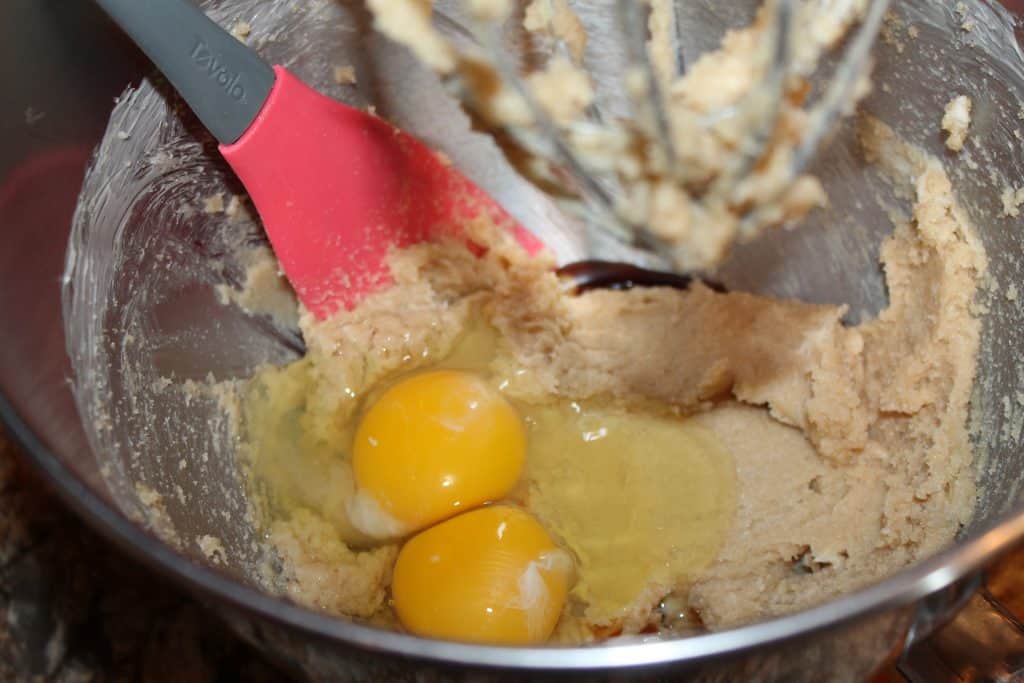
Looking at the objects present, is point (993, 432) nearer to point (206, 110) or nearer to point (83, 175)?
point (206, 110)

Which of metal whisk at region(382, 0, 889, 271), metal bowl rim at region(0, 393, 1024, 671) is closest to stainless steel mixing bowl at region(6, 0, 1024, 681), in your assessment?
metal bowl rim at region(0, 393, 1024, 671)

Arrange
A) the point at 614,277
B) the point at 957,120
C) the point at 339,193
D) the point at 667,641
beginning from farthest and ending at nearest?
the point at 614,277 → the point at 339,193 → the point at 957,120 → the point at 667,641

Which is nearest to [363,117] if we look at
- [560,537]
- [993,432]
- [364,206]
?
[364,206]

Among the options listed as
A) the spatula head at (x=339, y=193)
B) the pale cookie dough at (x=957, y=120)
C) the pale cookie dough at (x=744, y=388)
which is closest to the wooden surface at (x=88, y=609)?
the pale cookie dough at (x=744, y=388)

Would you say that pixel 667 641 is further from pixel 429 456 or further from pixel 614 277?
pixel 614 277

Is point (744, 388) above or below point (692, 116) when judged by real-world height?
below

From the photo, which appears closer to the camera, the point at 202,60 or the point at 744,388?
the point at 202,60

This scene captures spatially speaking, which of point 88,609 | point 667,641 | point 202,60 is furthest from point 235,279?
point 667,641
